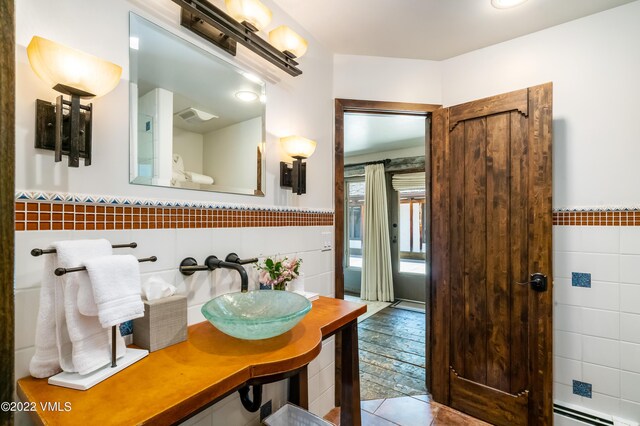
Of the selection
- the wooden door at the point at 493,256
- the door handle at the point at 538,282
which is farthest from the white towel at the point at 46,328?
the door handle at the point at 538,282

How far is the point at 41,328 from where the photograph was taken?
2.43 ft

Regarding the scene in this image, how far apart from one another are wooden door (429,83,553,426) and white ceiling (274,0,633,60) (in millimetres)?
452

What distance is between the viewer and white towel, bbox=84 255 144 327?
73 cm

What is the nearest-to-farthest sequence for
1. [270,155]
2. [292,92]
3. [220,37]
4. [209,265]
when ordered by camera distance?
[209,265]
[220,37]
[270,155]
[292,92]

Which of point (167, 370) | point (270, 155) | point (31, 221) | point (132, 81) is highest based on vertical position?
point (132, 81)

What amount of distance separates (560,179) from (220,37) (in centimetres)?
215

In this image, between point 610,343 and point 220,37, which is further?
point 610,343

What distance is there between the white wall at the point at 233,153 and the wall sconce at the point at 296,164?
6.7 inches

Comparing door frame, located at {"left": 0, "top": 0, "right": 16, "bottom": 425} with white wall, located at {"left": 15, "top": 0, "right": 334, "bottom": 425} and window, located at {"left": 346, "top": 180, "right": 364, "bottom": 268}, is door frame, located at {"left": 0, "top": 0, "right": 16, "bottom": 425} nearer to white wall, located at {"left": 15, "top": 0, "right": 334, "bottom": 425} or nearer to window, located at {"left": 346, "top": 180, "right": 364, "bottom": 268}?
white wall, located at {"left": 15, "top": 0, "right": 334, "bottom": 425}

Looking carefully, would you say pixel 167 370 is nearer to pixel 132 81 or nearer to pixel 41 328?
pixel 41 328

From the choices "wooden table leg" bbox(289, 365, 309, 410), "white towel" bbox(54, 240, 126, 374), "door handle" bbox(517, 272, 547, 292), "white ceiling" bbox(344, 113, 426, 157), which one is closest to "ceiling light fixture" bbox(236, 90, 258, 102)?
"white towel" bbox(54, 240, 126, 374)

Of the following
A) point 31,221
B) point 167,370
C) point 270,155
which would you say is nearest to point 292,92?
point 270,155

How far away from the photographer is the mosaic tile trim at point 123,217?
0.79 meters

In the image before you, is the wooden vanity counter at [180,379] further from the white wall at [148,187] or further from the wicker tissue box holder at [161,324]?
the white wall at [148,187]
